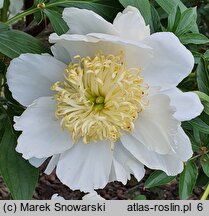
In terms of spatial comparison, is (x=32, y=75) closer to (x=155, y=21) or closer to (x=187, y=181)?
(x=155, y=21)

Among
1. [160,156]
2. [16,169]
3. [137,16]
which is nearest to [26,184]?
[16,169]

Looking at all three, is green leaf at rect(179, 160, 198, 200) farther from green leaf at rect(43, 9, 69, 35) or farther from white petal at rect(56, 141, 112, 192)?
green leaf at rect(43, 9, 69, 35)

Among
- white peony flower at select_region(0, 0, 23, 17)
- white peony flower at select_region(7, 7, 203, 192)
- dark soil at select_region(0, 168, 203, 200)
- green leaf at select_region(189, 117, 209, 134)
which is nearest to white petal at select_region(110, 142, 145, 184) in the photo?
white peony flower at select_region(7, 7, 203, 192)

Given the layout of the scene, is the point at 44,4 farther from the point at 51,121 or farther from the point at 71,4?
the point at 51,121

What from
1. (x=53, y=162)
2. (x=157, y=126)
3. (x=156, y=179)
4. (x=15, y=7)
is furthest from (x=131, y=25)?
(x=15, y=7)

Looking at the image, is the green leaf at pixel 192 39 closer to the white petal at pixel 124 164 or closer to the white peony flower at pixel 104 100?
the white peony flower at pixel 104 100

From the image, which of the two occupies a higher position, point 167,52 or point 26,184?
point 167,52
